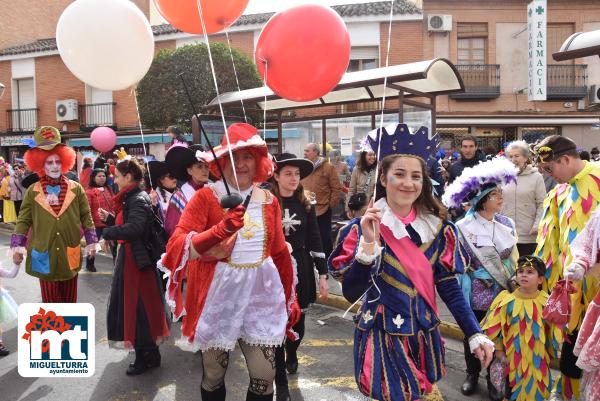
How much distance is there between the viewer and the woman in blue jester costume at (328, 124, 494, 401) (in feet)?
7.99

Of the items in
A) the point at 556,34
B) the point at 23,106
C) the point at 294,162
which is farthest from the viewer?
the point at 23,106

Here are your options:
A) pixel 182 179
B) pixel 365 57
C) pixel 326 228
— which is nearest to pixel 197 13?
pixel 182 179

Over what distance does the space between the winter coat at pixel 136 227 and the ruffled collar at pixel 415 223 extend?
227cm

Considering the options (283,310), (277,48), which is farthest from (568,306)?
(277,48)

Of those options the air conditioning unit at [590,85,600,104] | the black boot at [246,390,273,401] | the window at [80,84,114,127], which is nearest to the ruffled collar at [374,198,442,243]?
the black boot at [246,390,273,401]

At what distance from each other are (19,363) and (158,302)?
1.19 m

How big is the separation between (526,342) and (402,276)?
5.37 feet

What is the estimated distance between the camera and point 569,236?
365 centimetres

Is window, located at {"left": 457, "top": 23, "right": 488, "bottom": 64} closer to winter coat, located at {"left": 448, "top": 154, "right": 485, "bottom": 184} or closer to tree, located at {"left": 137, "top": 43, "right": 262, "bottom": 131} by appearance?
tree, located at {"left": 137, "top": 43, "right": 262, "bottom": 131}

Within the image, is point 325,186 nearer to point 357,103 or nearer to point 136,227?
point 357,103

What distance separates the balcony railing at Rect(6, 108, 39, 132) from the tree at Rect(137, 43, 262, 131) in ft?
38.9

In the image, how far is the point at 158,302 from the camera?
4.47 meters

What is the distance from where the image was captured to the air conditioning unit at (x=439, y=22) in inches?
715

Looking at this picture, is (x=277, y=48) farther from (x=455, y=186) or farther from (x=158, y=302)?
(x=158, y=302)
